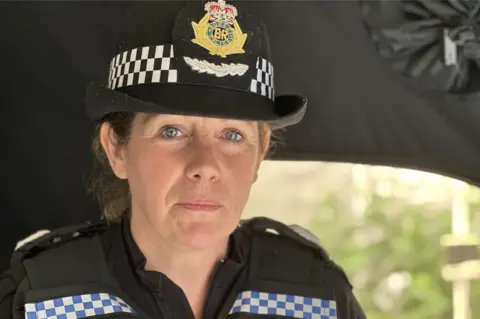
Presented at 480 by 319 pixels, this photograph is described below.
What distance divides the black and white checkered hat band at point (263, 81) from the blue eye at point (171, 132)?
15 cm

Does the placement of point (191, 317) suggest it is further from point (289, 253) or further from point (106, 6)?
point (106, 6)

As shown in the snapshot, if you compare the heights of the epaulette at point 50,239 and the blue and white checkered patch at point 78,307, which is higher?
the epaulette at point 50,239

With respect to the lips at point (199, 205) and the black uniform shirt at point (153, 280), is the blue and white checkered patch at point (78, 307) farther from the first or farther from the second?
the lips at point (199, 205)

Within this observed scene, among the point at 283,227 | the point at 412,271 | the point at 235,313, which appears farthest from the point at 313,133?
the point at 235,313

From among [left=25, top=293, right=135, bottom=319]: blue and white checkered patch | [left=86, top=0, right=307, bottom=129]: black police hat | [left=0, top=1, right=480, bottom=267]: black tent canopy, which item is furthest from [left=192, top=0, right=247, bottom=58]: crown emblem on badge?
[left=25, top=293, right=135, bottom=319]: blue and white checkered patch

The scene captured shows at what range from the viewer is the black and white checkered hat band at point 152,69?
4.17 feet

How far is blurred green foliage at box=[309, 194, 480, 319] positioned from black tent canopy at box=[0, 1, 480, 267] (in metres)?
0.12

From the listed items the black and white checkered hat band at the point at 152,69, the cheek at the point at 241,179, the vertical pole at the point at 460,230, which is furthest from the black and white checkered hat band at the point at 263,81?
the vertical pole at the point at 460,230

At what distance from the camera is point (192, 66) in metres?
1.27

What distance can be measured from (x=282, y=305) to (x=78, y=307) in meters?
0.38

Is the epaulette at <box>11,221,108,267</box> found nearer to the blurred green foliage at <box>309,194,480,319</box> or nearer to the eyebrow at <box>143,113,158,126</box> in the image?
the eyebrow at <box>143,113,158,126</box>

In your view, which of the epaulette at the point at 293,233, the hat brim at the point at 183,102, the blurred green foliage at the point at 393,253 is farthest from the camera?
the blurred green foliage at the point at 393,253

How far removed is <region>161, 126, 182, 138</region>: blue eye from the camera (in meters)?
1.31

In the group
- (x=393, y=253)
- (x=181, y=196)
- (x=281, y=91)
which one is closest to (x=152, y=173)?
(x=181, y=196)
